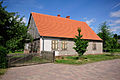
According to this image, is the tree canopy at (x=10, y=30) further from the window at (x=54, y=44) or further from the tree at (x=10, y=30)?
the window at (x=54, y=44)

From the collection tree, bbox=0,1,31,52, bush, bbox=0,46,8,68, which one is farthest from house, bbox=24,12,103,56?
bush, bbox=0,46,8,68

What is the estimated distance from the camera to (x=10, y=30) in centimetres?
964

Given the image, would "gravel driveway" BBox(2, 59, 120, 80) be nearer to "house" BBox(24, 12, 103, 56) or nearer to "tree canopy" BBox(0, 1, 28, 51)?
"tree canopy" BBox(0, 1, 28, 51)

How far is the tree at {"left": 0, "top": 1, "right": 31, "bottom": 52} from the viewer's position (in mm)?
9295

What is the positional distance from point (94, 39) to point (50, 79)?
17934mm

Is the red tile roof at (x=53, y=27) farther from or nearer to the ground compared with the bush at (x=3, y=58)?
farther from the ground

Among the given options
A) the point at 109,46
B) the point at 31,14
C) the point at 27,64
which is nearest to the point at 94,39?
the point at 109,46

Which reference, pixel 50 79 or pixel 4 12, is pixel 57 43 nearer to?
pixel 4 12

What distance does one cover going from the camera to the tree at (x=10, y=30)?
9295 millimetres

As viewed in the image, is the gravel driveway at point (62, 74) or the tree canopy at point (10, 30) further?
the tree canopy at point (10, 30)

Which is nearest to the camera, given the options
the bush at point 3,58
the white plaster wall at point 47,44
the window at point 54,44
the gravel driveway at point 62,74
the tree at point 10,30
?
the gravel driveway at point 62,74

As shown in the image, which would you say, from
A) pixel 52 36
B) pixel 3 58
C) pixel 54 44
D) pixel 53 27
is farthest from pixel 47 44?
pixel 3 58

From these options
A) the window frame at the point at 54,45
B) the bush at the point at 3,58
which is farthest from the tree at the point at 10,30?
the window frame at the point at 54,45

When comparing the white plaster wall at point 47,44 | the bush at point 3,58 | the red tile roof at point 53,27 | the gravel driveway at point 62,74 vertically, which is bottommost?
the gravel driveway at point 62,74
